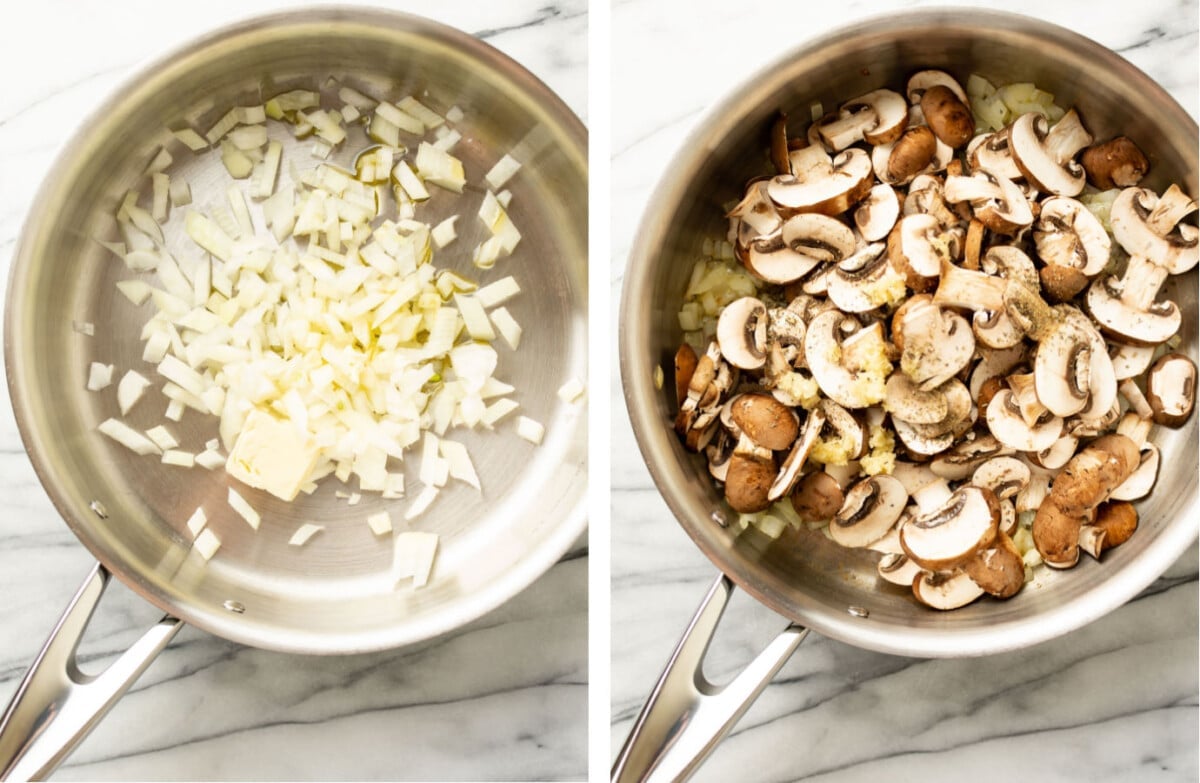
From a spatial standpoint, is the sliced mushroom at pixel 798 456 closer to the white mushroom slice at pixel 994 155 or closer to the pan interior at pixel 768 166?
the pan interior at pixel 768 166

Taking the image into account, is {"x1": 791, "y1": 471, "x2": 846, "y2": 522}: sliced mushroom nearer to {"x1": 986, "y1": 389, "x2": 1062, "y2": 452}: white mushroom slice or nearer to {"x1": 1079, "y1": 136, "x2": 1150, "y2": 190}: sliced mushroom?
{"x1": 986, "y1": 389, "x2": 1062, "y2": 452}: white mushroom slice

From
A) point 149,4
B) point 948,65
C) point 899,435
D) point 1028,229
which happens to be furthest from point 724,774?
point 149,4

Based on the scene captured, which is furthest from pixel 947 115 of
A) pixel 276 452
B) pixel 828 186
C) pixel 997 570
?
pixel 276 452

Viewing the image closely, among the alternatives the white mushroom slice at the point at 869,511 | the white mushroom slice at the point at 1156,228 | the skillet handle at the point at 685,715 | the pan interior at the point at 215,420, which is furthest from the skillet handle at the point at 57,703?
the white mushroom slice at the point at 1156,228

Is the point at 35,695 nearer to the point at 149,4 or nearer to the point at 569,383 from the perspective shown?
the point at 569,383

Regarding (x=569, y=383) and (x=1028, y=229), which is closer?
(x=1028, y=229)
